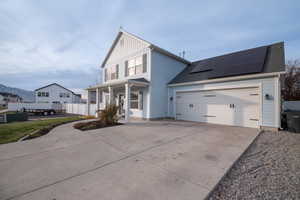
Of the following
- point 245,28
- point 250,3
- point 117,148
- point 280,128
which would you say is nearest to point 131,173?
point 117,148

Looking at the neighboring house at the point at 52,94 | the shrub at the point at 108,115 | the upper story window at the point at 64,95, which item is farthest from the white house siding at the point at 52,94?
the shrub at the point at 108,115

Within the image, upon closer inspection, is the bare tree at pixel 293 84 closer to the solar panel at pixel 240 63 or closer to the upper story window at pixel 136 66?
the solar panel at pixel 240 63

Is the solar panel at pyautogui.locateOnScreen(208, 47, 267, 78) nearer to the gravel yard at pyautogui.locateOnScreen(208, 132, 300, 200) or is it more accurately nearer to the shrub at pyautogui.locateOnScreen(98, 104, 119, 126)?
the gravel yard at pyautogui.locateOnScreen(208, 132, 300, 200)

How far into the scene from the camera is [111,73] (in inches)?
516

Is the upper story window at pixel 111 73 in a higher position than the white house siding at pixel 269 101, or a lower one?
higher

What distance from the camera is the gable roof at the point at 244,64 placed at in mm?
6682

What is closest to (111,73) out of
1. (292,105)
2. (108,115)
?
(108,115)

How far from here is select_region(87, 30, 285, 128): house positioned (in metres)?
6.36

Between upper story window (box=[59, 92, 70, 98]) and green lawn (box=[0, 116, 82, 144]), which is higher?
upper story window (box=[59, 92, 70, 98])

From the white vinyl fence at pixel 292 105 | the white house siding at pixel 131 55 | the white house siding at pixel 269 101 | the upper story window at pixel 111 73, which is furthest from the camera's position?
the white vinyl fence at pixel 292 105

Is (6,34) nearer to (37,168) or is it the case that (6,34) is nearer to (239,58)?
(37,168)

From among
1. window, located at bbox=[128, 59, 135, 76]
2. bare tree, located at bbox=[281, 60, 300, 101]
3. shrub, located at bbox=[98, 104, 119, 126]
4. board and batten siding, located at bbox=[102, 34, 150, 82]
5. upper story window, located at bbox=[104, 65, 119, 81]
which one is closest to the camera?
shrub, located at bbox=[98, 104, 119, 126]

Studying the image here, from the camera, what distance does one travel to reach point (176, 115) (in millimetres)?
9867

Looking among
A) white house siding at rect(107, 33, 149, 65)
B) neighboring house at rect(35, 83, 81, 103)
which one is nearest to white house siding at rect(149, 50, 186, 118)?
white house siding at rect(107, 33, 149, 65)
